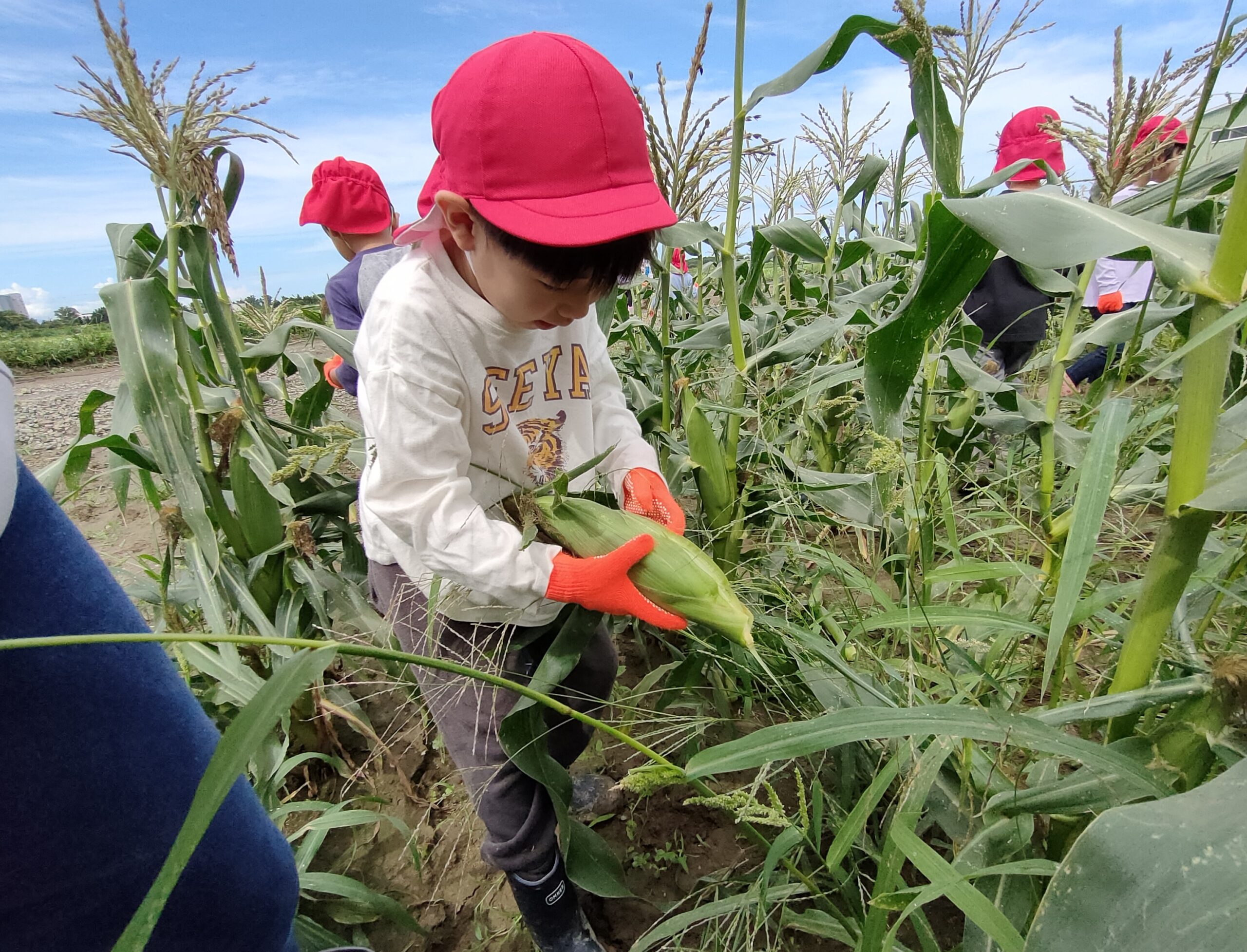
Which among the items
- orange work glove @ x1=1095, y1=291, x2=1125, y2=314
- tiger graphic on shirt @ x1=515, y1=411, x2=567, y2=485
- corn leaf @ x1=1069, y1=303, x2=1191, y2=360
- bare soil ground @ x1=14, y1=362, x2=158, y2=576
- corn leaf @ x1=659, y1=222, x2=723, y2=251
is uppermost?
corn leaf @ x1=659, y1=222, x2=723, y2=251

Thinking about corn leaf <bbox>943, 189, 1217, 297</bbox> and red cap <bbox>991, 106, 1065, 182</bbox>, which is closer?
corn leaf <bbox>943, 189, 1217, 297</bbox>

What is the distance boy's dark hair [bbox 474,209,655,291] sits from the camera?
880 mm

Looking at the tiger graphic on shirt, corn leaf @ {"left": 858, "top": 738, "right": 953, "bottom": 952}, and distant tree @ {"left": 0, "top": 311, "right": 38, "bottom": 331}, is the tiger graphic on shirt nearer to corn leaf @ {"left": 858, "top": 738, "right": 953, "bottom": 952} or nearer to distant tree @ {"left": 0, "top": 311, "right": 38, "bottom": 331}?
corn leaf @ {"left": 858, "top": 738, "right": 953, "bottom": 952}

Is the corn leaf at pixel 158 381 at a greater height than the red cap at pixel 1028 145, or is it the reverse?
the red cap at pixel 1028 145

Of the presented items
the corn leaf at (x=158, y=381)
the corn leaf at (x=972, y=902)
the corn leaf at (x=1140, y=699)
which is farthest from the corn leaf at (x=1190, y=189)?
the corn leaf at (x=158, y=381)

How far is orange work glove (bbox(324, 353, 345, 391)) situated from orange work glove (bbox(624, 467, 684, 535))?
1184 millimetres

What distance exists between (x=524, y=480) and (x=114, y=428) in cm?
99

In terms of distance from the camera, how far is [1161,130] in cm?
94

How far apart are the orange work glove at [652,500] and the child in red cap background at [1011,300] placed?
5.53 feet

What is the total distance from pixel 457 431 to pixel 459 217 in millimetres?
317

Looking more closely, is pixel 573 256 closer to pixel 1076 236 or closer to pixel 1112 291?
pixel 1076 236

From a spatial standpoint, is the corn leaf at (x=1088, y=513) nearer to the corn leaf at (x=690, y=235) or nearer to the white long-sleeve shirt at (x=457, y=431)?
the white long-sleeve shirt at (x=457, y=431)

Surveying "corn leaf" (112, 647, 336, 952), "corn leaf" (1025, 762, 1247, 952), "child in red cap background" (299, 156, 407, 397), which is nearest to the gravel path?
"child in red cap background" (299, 156, 407, 397)

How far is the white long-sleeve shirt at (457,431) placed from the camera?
3.11 feet
